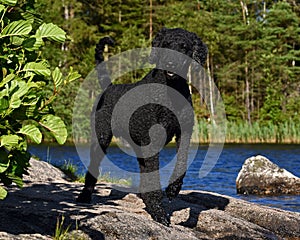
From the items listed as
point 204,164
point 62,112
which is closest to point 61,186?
point 204,164

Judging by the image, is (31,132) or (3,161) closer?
(31,132)

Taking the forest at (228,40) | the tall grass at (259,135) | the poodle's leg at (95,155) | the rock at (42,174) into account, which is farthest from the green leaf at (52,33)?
the forest at (228,40)

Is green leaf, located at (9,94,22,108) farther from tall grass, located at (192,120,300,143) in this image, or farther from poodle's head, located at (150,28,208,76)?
tall grass, located at (192,120,300,143)

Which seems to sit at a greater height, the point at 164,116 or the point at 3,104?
the point at 164,116

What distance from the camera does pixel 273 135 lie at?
29.7 meters

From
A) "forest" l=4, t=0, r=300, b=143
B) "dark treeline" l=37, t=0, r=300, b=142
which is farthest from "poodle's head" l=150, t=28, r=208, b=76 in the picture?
"dark treeline" l=37, t=0, r=300, b=142

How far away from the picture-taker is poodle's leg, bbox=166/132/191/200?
244 inches

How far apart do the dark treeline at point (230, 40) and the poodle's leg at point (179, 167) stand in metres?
31.0

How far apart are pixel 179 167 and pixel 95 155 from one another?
1409 mm

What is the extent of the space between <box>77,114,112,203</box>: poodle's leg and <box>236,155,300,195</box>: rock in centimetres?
671

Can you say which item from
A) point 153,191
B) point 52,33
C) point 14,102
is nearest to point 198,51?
point 153,191

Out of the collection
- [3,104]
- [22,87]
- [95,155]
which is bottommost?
[95,155]

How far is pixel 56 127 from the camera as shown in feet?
12.3

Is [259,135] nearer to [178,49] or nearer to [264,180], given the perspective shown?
[264,180]
